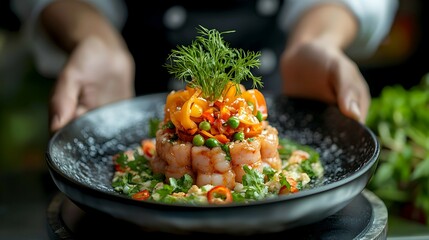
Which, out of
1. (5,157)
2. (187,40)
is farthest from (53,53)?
(5,157)

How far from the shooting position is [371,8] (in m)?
3.07

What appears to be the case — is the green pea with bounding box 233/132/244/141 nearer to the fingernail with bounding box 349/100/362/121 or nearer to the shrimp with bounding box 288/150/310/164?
the shrimp with bounding box 288/150/310/164

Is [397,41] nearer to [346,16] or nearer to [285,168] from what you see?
[346,16]

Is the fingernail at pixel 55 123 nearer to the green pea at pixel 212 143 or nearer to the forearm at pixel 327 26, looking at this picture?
the green pea at pixel 212 143

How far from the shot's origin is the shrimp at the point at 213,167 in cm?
172

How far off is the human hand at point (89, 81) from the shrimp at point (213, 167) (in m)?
0.60

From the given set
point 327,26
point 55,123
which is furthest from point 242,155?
point 327,26

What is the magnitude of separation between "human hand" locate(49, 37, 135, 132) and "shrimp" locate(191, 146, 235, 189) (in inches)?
23.6

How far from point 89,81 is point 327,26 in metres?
1.12

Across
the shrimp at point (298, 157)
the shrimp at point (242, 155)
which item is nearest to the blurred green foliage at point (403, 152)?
the shrimp at point (298, 157)

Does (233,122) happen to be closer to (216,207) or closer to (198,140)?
(198,140)

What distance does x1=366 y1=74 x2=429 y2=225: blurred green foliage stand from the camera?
2.53 metres

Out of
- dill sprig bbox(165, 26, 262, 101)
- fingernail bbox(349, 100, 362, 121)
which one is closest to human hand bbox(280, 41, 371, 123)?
fingernail bbox(349, 100, 362, 121)

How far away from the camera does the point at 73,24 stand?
2.93 m
